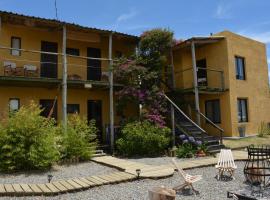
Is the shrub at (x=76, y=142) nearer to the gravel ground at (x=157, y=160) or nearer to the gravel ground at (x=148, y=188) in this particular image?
the gravel ground at (x=157, y=160)

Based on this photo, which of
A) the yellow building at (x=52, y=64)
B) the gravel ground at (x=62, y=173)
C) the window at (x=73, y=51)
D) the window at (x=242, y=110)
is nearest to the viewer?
the gravel ground at (x=62, y=173)

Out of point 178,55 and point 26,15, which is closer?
point 26,15

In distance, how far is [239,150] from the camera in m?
16.0

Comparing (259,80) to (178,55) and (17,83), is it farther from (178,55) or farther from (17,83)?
(17,83)

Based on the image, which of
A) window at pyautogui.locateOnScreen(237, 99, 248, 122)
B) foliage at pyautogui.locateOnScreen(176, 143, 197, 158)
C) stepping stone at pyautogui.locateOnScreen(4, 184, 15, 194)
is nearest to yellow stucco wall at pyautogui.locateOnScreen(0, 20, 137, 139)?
foliage at pyautogui.locateOnScreen(176, 143, 197, 158)

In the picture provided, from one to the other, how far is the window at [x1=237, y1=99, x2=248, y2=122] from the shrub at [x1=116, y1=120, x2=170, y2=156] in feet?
23.3

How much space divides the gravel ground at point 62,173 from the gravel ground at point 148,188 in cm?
195

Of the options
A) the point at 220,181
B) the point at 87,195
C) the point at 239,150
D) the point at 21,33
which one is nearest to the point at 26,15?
the point at 21,33

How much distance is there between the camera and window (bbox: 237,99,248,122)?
1989cm

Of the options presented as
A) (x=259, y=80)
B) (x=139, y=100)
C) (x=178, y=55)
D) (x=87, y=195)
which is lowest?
(x=87, y=195)

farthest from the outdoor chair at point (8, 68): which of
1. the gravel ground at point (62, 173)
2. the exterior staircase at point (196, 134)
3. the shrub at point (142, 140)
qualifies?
the exterior staircase at point (196, 134)

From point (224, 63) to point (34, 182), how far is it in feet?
46.3

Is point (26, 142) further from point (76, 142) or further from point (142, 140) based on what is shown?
point (142, 140)

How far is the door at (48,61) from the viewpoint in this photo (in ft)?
55.6
